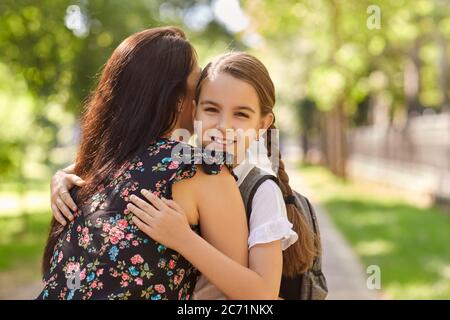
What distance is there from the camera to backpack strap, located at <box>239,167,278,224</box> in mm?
2119

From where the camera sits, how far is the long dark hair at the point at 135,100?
2.07 meters

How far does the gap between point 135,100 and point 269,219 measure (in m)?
0.58

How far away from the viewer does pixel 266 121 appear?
241 cm

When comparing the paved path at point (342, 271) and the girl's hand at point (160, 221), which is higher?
the girl's hand at point (160, 221)

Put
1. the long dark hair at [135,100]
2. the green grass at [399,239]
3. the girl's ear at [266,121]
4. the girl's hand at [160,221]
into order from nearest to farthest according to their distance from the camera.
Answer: the girl's hand at [160,221] → the long dark hair at [135,100] → the girl's ear at [266,121] → the green grass at [399,239]

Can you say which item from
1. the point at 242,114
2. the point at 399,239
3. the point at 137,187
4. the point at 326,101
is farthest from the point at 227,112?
the point at 326,101

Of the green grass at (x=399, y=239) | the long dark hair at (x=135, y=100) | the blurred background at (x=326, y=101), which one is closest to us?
the long dark hair at (x=135, y=100)

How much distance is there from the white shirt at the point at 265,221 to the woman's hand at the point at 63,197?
0.52 m

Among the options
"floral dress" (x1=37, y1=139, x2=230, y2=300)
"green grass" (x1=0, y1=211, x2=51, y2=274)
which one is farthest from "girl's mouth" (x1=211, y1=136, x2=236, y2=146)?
"green grass" (x1=0, y1=211, x2=51, y2=274)

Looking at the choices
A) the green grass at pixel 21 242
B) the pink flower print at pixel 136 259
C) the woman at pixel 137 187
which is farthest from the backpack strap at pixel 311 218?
the green grass at pixel 21 242

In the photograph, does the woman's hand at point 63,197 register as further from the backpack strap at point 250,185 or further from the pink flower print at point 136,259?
the backpack strap at point 250,185

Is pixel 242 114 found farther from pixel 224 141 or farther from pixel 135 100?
pixel 135 100
